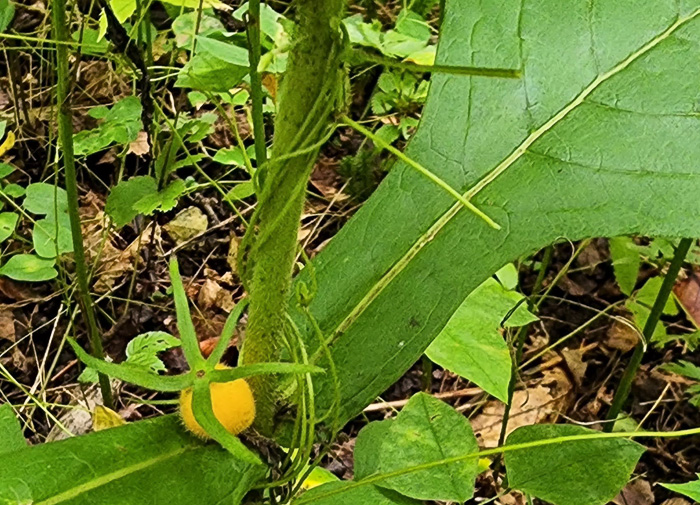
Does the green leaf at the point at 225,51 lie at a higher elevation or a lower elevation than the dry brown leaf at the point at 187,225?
higher

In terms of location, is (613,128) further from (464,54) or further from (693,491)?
(693,491)

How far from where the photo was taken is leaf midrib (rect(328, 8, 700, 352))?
0.68m

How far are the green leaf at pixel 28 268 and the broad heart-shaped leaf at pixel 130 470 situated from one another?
71cm

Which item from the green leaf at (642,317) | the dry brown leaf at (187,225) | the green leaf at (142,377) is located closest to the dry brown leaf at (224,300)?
the dry brown leaf at (187,225)

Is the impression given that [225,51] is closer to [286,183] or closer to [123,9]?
[123,9]

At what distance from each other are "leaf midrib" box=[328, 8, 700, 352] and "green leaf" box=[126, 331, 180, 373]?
0.51 m

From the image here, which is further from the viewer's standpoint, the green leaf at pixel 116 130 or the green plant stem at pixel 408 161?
the green leaf at pixel 116 130

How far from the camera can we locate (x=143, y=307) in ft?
4.63

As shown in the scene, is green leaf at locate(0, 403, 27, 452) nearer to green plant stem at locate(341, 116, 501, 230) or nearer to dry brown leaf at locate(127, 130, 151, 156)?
green plant stem at locate(341, 116, 501, 230)

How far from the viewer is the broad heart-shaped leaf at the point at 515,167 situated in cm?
67

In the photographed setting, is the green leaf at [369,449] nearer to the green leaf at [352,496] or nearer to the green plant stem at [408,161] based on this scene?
the green leaf at [352,496]

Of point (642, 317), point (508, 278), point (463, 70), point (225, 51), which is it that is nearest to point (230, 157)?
point (225, 51)

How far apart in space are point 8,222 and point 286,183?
883 mm

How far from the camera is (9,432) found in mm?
675
